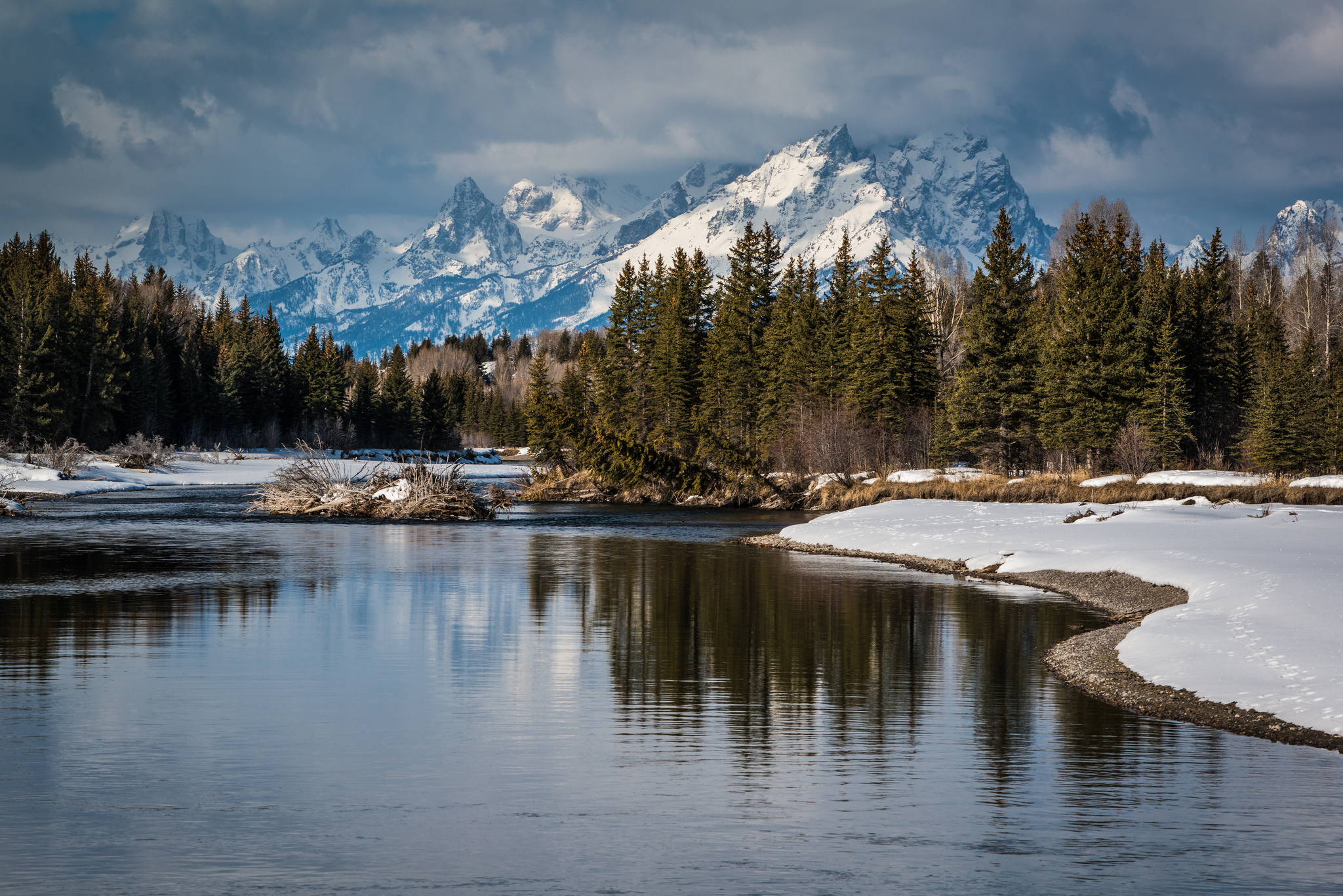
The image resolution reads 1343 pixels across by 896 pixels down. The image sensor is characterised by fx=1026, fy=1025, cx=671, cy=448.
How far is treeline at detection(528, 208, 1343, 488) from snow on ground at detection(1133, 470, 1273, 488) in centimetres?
285

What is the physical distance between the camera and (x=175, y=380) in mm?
108688

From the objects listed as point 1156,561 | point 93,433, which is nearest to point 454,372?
point 93,433

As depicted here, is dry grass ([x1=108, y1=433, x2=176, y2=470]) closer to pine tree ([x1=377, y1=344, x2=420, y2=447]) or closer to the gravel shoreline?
pine tree ([x1=377, y1=344, x2=420, y2=447])

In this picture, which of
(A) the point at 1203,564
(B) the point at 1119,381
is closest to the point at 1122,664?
(A) the point at 1203,564

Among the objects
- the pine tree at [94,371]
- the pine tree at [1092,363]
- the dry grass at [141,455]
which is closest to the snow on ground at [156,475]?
the dry grass at [141,455]

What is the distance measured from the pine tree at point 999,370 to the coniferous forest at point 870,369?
14 centimetres

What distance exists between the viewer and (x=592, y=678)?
43.8 ft

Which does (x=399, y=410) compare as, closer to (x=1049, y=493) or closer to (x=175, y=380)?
(x=175, y=380)

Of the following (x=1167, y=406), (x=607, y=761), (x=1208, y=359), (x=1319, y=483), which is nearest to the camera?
(x=607, y=761)

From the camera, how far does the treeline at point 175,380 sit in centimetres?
7456

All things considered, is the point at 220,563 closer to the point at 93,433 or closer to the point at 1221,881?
the point at 1221,881

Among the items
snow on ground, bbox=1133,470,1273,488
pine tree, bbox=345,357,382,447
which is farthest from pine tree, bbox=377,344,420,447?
snow on ground, bbox=1133,470,1273,488

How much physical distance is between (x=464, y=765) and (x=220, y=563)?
20264 millimetres

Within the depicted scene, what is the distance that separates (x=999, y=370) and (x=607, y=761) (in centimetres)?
5256
